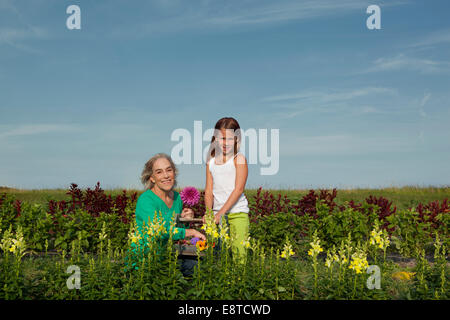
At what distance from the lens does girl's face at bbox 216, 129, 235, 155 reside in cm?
547

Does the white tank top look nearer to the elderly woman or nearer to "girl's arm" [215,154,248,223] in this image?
"girl's arm" [215,154,248,223]

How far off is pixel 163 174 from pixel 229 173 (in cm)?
102

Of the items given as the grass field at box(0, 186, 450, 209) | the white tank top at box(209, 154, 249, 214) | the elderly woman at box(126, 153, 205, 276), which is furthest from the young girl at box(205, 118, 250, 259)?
the grass field at box(0, 186, 450, 209)

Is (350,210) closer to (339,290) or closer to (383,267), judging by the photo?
(383,267)

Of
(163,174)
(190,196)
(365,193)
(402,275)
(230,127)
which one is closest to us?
(163,174)

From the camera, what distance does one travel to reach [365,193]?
17.6 m

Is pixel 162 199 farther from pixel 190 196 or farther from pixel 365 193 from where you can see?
pixel 365 193

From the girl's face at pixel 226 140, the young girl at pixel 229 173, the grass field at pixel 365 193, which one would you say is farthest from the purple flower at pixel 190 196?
the grass field at pixel 365 193

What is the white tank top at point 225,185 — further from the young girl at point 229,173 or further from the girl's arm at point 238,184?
the girl's arm at point 238,184

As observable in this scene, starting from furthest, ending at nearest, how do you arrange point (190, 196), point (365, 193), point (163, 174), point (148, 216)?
point (365, 193), point (190, 196), point (163, 174), point (148, 216)

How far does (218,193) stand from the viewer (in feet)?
18.5

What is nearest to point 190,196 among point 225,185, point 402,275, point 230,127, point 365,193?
point 225,185
